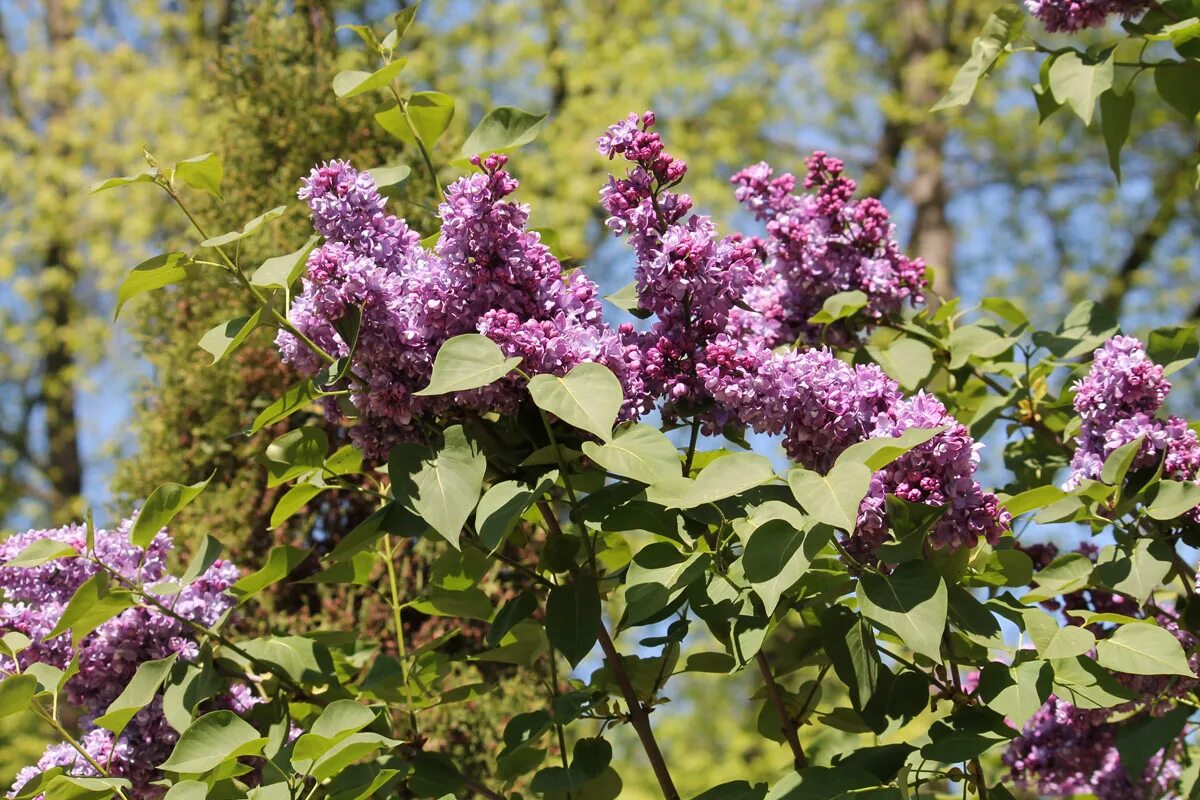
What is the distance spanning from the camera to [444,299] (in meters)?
1.60

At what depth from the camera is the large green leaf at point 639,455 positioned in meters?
1.48

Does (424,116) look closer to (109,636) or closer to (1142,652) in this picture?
(109,636)

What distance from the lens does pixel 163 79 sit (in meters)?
13.3

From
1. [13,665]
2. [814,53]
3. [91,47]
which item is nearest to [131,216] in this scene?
[91,47]

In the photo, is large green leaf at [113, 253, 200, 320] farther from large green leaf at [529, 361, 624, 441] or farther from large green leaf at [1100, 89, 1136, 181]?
large green leaf at [1100, 89, 1136, 181]

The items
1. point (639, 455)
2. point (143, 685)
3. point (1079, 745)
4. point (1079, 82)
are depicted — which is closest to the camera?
point (639, 455)

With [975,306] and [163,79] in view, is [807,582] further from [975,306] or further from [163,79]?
[163,79]

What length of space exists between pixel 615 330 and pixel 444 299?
28 cm

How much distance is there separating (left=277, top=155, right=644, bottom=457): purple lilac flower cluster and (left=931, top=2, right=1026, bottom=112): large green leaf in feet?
3.30

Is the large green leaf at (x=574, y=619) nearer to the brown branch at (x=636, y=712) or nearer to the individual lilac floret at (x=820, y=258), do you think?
the brown branch at (x=636, y=712)

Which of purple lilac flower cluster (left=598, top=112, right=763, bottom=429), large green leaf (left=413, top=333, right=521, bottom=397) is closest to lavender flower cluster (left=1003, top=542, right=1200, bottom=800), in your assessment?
purple lilac flower cluster (left=598, top=112, right=763, bottom=429)

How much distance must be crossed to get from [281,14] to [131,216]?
962 cm

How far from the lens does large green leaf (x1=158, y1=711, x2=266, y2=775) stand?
1637mm

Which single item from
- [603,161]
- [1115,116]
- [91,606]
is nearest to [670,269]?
[91,606]
